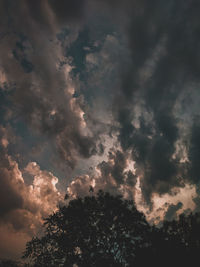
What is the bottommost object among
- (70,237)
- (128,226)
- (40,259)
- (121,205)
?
(40,259)

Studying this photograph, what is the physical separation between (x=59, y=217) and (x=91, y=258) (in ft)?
25.0

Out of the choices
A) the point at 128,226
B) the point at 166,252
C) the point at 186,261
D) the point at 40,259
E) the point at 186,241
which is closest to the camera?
the point at 186,261

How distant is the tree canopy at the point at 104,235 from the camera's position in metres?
22.4

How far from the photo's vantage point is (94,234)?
23812 millimetres

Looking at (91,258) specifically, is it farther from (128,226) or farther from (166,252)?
(166,252)

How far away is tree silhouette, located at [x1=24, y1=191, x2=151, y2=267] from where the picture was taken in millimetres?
22953

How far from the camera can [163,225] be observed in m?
25.0

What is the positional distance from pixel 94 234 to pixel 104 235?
1.49 m

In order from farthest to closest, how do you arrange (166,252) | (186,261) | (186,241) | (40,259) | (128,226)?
1. (40,259)
2. (128,226)
3. (186,241)
4. (166,252)
5. (186,261)

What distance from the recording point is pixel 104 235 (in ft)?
78.2

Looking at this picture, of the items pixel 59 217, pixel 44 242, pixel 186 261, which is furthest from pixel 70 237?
pixel 186 261

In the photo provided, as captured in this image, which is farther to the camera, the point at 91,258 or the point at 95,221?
the point at 95,221

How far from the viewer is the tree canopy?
73.5 ft

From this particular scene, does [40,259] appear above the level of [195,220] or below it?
below
